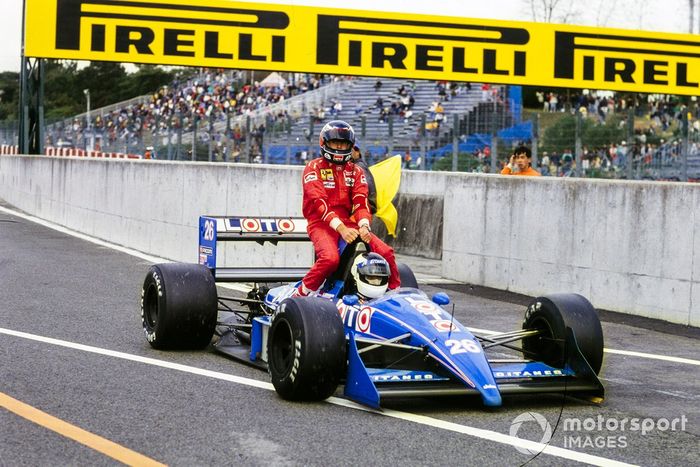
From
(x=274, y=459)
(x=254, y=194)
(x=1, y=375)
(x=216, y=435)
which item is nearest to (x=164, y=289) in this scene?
(x=1, y=375)

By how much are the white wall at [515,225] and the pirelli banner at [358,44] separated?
1063cm

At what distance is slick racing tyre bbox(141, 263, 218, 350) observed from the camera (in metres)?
9.12

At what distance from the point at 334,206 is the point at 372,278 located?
1162 mm

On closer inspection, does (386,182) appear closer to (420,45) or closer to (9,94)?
(420,45)

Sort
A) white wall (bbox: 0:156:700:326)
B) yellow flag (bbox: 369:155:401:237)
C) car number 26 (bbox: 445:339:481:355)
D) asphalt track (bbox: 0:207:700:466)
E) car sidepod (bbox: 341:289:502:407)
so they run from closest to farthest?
asphalt track (bbox: 0:207:700:466) < car sidepod (bbox: 341:289:502:407) < car number 26 (bbox: 445:339:481:355) < yellow flag (bbox: 369:155:401:237) < white wall (bbox: 0:156:700:326)

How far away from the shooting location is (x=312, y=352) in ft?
23.5

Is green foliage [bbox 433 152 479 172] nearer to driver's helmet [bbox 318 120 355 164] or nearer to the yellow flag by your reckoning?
Result: the yellow flag

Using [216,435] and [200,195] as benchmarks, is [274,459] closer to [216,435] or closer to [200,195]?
[216,435]

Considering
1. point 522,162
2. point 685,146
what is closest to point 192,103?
point 685,146

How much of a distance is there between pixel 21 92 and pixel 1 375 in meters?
27.6

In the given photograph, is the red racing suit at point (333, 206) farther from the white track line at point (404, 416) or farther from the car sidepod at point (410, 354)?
the white track line at point (404, 416)

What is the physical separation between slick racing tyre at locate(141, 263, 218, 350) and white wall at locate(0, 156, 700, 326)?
4.96 metres

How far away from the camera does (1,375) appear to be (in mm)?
7926

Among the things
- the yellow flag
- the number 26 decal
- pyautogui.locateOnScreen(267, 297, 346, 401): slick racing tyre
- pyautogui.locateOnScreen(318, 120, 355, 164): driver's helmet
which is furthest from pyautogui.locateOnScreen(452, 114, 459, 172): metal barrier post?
pyautogui.locateOnScreen(267, 297, 346, 401): slick racing tyre
